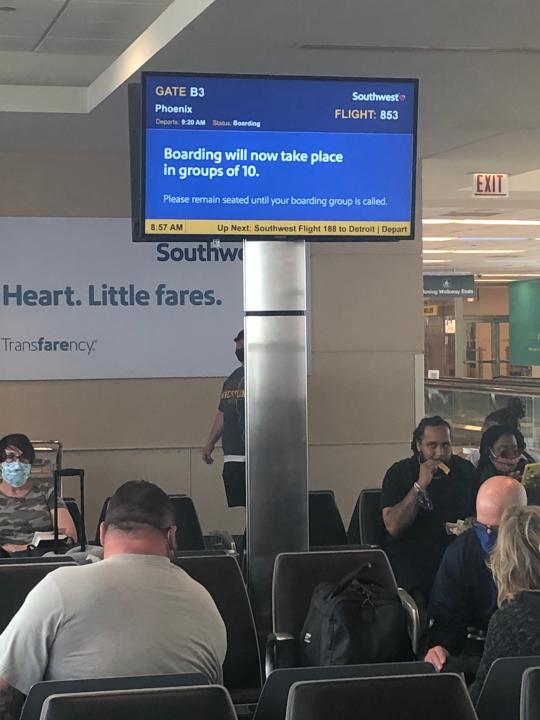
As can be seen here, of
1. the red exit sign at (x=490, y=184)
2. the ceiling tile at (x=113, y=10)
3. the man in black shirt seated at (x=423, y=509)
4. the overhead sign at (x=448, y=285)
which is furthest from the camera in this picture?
the overhead sign at (x=448, y=285)

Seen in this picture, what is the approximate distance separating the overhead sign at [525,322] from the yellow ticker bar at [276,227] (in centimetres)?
2487

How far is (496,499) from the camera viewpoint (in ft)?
15.0

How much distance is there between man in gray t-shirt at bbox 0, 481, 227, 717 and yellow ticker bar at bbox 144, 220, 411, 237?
1732 millimetres

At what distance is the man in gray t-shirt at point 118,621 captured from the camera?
9.93 feet

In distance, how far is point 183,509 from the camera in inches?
257

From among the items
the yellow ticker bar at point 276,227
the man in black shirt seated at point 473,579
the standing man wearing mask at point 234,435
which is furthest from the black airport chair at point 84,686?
the standing man wearing mask at point 234,435

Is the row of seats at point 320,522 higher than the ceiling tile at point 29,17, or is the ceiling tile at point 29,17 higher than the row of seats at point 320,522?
the ceiling tile at point 29,17

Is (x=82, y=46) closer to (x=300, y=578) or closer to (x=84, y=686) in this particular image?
(x=300, y=578)

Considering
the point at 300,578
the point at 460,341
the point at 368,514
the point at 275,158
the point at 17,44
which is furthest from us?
the point at 460,341

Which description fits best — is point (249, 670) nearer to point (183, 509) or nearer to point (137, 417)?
point (183, 509)

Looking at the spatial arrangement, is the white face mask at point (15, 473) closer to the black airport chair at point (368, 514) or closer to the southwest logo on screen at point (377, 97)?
the black airport chair at point (368, 514)

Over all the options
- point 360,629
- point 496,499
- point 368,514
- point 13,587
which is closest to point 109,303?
point 368,514

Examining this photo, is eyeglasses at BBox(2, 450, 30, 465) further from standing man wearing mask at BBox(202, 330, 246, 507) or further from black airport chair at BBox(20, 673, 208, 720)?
black airport chair at BBox(20, 673, 208, 720)

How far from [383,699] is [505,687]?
0.56 meters
